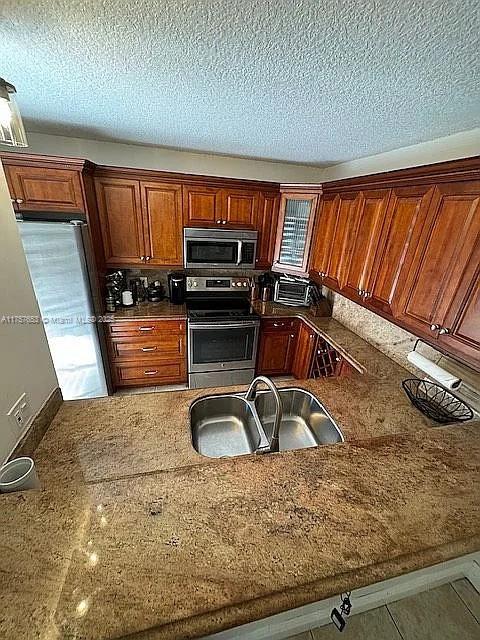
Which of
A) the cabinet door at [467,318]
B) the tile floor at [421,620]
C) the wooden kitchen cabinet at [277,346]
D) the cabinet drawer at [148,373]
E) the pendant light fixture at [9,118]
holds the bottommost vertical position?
the tile floor at [421,620]

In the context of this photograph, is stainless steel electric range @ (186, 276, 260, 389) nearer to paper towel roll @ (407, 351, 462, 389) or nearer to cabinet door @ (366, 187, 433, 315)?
cabinet door @ (366, 187, 433, 315)

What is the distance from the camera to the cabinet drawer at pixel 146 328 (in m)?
2.52

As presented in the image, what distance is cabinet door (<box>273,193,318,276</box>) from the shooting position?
256 cm

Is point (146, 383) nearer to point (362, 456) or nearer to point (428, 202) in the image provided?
point (362, 456)

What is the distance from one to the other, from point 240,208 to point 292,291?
1057mm

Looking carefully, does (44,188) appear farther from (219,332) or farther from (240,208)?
(219,332)

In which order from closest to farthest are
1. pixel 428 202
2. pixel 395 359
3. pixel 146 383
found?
pixel 428 202 < pixel 395 359 < pixel 146 383

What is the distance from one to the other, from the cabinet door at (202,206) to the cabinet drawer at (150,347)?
3.83 feet

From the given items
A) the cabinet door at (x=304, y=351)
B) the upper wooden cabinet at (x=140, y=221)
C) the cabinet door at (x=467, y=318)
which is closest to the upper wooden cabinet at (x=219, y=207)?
the upper wooden cabinet at (x=140, y=221)

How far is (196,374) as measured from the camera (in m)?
2.79

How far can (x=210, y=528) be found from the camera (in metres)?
0.66

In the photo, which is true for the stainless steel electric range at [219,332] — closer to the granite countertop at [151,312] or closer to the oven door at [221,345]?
the oven door at [221,345]

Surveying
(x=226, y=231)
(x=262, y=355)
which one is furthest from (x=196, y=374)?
(x=226, y=231)

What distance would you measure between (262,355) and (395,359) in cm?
133
